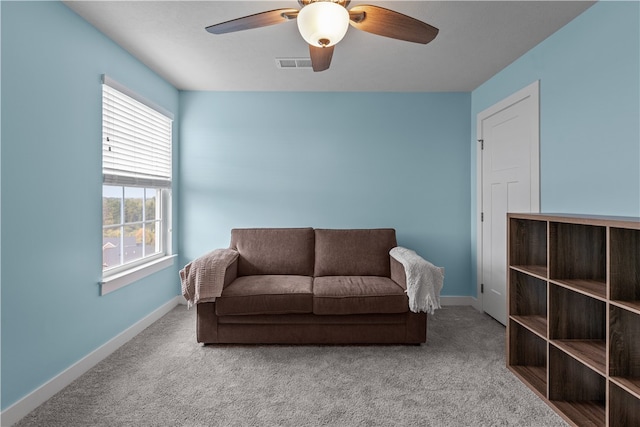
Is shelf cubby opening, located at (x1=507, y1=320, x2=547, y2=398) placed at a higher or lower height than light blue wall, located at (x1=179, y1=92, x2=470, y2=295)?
lower

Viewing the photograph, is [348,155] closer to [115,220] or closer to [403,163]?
[403,163]

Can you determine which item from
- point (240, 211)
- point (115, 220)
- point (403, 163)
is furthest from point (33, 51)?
point (403, 163)

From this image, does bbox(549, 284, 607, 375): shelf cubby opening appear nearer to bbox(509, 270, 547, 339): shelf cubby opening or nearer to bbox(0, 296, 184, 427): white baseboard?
bbox(509, 270, 547, 339): shelf cubby opening

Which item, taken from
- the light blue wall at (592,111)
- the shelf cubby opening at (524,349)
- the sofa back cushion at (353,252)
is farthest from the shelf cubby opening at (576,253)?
the sofa back cushion at (353,252)

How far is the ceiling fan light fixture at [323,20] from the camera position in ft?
5.15

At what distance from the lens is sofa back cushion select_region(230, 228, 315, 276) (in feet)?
11.0

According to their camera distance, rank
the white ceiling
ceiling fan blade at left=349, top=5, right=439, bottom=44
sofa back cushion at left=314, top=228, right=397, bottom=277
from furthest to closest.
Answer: sofa back cushion at left=314, top=228, right=397, bottom=277 → the white ceiling → ceiling fan blade at left=349, top=5, right=439, bottom=44

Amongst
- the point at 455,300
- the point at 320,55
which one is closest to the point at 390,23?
the point at 320,55

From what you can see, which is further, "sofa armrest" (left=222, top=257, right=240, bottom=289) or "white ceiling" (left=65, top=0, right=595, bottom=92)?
"sofa armrest" (left=222, top=257, right=240, bottom=289)

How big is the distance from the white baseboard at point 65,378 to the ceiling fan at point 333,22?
7.21ft

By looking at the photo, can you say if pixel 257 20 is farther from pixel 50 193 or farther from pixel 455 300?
pixel 455 300

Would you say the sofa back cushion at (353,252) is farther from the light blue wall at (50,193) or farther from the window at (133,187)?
the light blue wall at (50,193)

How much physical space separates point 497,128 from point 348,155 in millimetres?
1475

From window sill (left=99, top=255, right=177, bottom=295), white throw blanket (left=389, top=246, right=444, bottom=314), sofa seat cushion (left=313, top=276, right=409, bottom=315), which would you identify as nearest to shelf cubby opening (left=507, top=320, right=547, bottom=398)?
white throw blanket (left=389, top=246, right=444, bottom=314)
